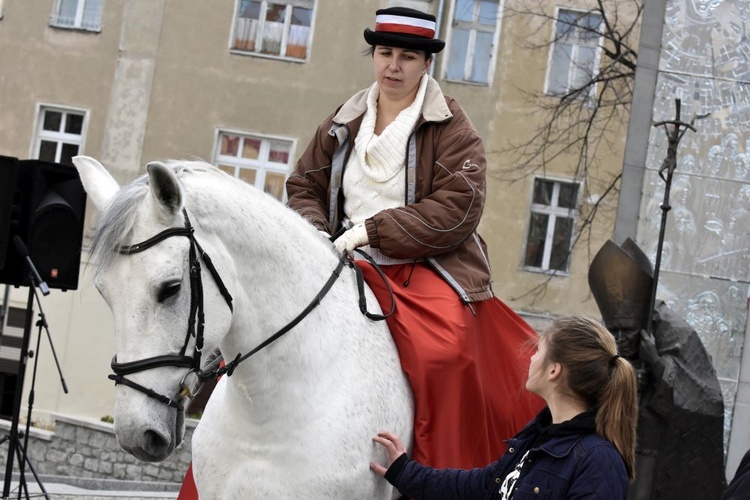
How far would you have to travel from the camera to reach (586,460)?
3.06 m

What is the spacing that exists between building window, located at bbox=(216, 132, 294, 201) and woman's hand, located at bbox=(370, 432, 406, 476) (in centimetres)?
1594

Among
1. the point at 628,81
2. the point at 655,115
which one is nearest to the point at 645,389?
the point at 655,115

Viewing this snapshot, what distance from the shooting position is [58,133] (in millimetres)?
19750

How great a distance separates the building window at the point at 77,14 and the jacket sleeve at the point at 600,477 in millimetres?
17875

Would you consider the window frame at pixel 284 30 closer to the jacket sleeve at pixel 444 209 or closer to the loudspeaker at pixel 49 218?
the loudspeaker at pixel 49 218

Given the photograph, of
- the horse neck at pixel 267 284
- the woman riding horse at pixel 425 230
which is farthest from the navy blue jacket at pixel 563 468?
the horse neck at pixel 267 284

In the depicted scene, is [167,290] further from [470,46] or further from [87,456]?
[470,46]

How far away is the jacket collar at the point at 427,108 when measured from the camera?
4410mm

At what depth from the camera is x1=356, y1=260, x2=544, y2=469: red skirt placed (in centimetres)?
399

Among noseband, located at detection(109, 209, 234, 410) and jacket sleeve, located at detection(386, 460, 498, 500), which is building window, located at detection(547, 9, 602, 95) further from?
noseband, located at detection(109, 209, 234, 410)

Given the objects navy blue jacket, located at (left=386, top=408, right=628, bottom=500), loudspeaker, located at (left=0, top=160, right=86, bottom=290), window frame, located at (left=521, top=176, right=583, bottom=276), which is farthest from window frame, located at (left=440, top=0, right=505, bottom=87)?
navy blue jacket, located at (left=386, top=408, right=628, bottom=500)

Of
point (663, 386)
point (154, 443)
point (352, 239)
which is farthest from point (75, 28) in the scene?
point (154, 443)

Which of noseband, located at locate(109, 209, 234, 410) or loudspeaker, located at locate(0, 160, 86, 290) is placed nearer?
noseband, located at locate(109, 209, 234, 410)

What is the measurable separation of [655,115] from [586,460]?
681 cm
